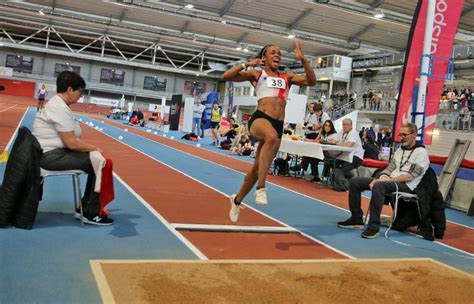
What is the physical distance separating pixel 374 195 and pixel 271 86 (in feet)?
5.91

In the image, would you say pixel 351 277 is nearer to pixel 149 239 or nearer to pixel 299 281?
pixel 299 281

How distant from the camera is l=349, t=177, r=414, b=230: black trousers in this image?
5.22m

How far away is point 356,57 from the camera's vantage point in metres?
36.7

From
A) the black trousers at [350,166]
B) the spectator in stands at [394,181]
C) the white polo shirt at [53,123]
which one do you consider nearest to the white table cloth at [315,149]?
the black trousers at [350,166]

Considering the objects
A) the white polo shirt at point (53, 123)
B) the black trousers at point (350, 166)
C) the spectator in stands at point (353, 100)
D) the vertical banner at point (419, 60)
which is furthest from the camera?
the spectator in stands at point (353, 100)

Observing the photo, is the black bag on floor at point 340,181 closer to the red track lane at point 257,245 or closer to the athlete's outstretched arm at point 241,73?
the red track lane at point 257,245

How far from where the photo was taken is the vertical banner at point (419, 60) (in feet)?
23.0

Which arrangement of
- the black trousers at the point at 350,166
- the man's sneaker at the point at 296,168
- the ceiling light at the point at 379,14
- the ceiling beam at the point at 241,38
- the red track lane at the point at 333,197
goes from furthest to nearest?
the ceiling beam at the point at 241,38
the ceiling light at the point at 379,14
the man's sneaker at the point at 296,168
the black trousers at the point at 350,166
the red track lane at the point at 333,197

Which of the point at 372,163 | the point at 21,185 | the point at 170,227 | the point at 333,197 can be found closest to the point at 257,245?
the point at 170,227

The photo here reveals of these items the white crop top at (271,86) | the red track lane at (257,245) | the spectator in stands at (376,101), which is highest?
the spectator in stands at (376,101)

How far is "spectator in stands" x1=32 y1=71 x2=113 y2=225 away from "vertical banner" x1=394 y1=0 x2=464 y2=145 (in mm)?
4862

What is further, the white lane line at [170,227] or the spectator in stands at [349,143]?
the spectator in stands at [349,143]

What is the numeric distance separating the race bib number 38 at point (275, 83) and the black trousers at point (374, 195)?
1.68m

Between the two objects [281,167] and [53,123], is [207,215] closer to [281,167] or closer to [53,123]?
[53,123]
